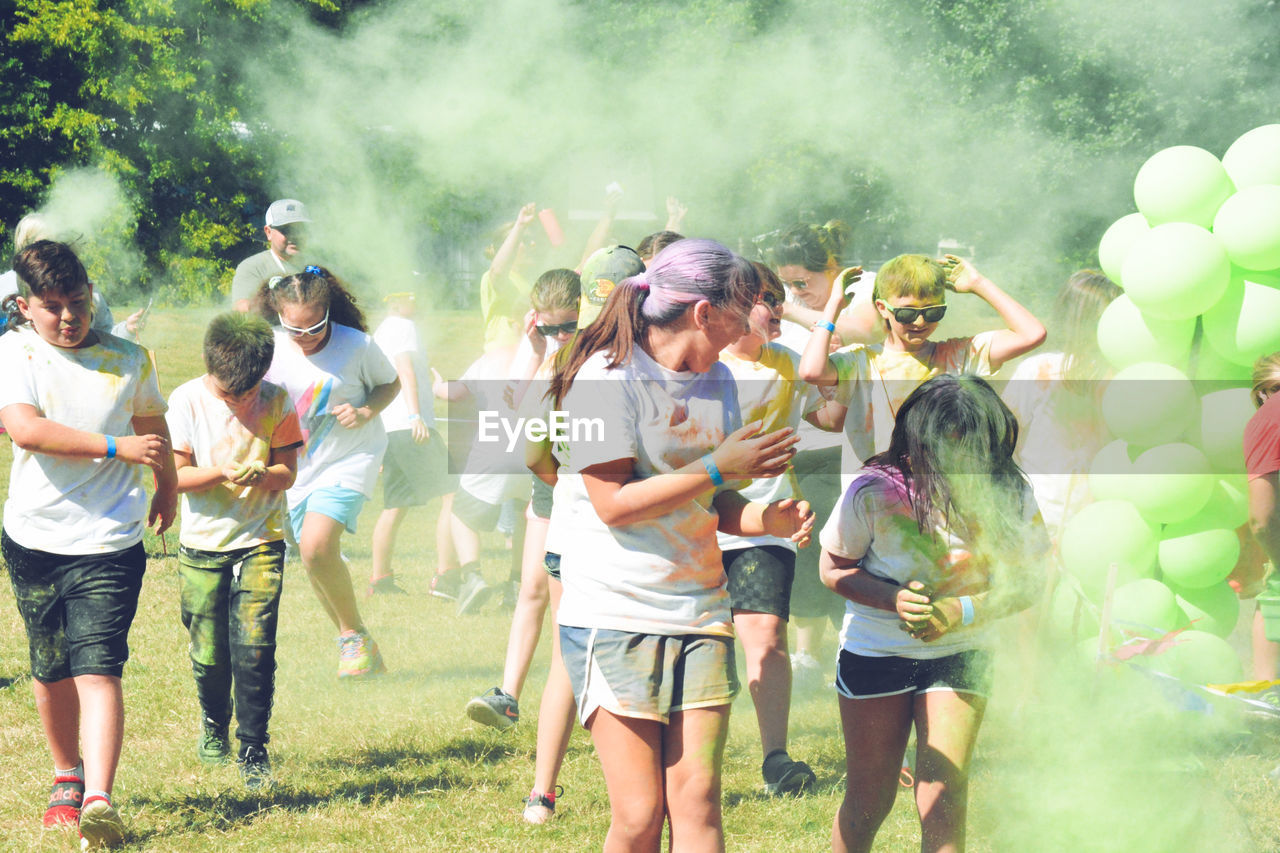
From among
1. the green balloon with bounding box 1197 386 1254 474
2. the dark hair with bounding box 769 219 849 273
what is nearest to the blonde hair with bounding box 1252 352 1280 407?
the green balloon with bounding box 1197 386 1254 474

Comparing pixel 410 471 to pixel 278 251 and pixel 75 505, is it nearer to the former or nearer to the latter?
pixel 278 251

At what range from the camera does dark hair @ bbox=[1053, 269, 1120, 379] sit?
4430 millimetres

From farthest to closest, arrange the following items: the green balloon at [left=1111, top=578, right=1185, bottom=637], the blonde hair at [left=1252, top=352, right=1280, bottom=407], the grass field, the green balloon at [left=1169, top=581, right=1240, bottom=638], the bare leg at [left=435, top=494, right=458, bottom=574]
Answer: the bare leg at [left=435, top=494, right=458, bottom=574], the green balloon at [left=1169, top=581, right=1240, bottom=638], the green balloon at [left=1111, top=578, right=1185, bottom=637], the blonde hair at [left=1252, top=352, right=1280, bottom=407], the grass field

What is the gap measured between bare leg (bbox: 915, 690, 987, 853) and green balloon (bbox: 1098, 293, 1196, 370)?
204cm

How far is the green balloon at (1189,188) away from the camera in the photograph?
4.34m

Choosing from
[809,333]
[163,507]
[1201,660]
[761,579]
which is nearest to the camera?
[163,507]

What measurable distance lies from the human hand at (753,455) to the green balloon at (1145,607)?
7.73 feet

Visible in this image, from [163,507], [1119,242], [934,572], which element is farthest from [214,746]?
[1119,242]

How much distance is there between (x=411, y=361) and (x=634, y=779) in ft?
15.7

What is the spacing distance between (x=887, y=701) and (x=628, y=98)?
1126 cm

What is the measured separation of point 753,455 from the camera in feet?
7.83

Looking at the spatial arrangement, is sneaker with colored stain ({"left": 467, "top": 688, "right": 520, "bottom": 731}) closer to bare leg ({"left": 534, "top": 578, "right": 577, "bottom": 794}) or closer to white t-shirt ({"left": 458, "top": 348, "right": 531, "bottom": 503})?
bare leg ({"left": 534, "top": 578, "right": 577, "bottom": 794})

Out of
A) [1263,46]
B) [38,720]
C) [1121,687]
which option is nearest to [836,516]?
[1121,687]

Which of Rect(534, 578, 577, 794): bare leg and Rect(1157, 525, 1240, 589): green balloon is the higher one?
Rect(1157, 525, 1240, 589): green balloon
